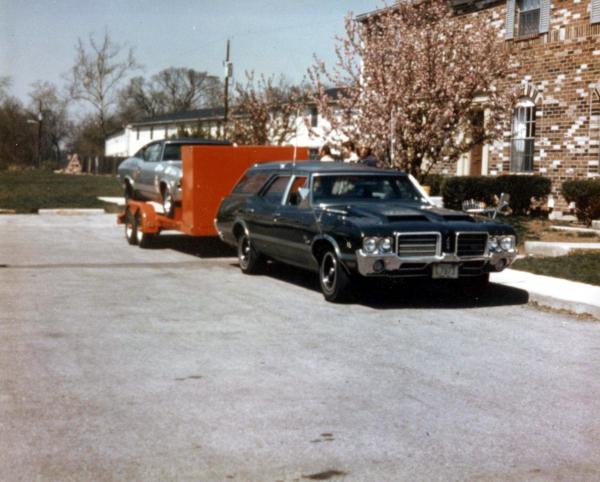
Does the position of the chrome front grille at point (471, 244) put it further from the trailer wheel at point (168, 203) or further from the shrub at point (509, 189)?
the shrub at point (509, 189)

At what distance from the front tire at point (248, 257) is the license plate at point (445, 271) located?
136 inches

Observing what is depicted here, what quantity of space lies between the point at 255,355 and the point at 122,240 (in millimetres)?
11428

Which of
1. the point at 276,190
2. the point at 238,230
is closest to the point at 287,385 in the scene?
the point at 276,190

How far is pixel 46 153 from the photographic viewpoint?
136 meters

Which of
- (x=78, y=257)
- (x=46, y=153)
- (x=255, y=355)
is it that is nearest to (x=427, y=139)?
(x=78, y=257)

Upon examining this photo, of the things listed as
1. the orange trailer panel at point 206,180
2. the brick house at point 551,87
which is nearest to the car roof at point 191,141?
the orange trailer panel at point 206,180

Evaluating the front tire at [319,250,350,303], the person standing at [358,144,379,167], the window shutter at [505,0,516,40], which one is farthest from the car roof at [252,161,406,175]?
the window shutter at [505,0,516,40]

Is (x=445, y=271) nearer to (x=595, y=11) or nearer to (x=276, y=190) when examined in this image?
(x=276, y=190)

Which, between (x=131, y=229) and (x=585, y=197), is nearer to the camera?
(x=131, y=229)

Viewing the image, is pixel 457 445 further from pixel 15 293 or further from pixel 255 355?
pixel 15 293

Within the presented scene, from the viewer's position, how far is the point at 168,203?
648 inches

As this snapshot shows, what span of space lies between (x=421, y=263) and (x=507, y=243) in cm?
124

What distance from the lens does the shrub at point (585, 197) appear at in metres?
21.4

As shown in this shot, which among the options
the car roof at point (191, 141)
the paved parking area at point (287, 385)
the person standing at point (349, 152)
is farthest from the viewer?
the car roof at point (191, 141)
